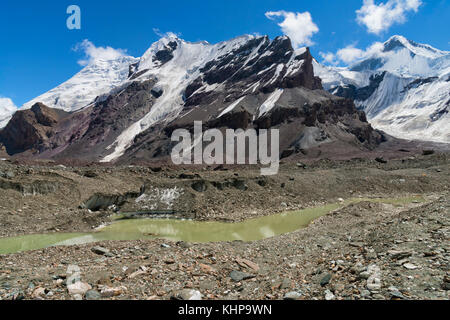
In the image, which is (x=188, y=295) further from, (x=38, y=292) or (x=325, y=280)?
(x=38, y=292)

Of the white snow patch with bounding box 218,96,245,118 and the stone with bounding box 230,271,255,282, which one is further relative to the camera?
the white snow patch with bounding box 218,96,245,118

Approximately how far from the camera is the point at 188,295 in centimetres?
667

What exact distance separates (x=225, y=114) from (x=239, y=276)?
86.0 metres

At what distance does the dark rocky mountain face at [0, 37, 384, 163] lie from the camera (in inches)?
3501

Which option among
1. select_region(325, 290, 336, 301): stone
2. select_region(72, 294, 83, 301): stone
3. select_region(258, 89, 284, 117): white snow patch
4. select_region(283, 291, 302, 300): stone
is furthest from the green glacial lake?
select_region(258, 89, 284, 117): white snow patch

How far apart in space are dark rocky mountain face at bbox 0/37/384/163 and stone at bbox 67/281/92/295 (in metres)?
70.3

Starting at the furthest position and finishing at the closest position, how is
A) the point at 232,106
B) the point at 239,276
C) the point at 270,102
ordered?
the point at 232,106 < the point at 270,102 < the point at 239,276

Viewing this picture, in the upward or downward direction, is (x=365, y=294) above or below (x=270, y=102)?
below

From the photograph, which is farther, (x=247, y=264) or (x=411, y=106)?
(x=411, y=106)

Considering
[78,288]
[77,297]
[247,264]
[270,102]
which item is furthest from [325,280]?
[270,102]

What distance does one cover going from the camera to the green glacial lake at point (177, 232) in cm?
1755

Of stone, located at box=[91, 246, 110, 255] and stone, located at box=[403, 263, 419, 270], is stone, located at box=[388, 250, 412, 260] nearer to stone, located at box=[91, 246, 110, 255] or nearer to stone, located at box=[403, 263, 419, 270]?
stone, located at box=[403, 263, 419, 270]

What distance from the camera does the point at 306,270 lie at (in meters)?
8.35

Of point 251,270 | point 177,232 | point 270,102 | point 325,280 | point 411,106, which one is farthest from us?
point 411,106
